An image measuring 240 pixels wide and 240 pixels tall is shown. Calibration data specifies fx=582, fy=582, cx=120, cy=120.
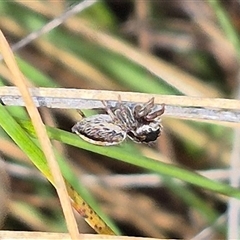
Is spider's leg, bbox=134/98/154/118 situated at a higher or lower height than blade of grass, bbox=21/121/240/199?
higher

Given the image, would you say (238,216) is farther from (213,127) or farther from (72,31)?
(72,31)

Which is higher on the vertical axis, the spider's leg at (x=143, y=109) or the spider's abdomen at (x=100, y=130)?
the spider's leg at (x=143, y=109)

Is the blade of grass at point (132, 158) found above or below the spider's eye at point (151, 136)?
below

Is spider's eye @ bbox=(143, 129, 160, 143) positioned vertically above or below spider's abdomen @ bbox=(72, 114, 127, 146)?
above

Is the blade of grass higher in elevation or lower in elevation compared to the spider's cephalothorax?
lower

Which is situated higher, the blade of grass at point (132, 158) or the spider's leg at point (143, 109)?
the spider's leg at point (143, 109)

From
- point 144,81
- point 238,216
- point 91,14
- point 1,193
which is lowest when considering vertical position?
point 1,193

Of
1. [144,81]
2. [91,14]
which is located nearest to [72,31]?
[91,14]

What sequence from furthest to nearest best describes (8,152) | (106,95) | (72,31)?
1. (72,31)
2. (8,152)
3. (106,95)
